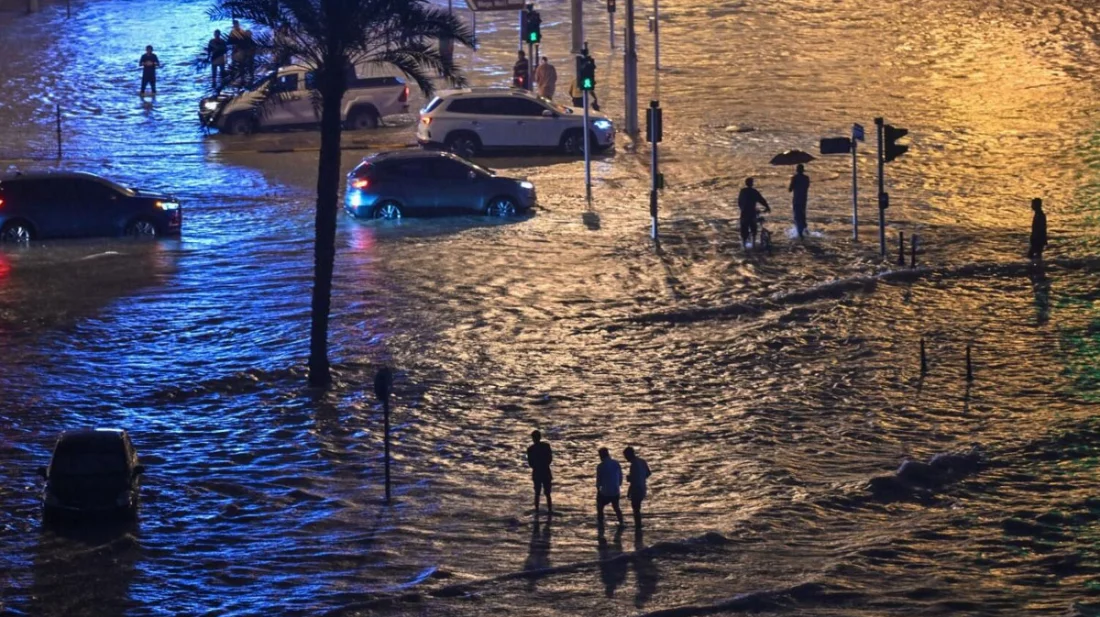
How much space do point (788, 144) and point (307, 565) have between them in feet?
80.8

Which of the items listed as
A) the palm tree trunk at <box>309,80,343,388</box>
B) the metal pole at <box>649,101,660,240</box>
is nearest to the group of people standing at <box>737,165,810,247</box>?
the metal pole at <box>649,101,660,240</box>

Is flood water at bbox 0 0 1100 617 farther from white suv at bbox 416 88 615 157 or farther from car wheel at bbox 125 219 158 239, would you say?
car wheel at bbox 125 219 158 239

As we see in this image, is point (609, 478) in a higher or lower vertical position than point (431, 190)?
lower

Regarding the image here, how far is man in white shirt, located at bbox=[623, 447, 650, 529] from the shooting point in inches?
637

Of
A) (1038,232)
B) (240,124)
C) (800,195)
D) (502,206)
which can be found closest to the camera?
(1038,232)

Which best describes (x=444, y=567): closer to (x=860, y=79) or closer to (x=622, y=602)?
(x=622, y=602)

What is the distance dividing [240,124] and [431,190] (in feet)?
34.5

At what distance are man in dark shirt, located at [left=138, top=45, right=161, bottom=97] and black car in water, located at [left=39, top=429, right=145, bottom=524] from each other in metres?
30.1

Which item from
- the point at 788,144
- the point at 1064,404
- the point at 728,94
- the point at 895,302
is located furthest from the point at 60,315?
the point at 728,94

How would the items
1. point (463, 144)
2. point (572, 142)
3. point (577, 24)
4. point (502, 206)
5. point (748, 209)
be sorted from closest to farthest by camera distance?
point (748, 209)
point (502, 206)
point (463, 144)
point (572, 142)
point (577, 24)

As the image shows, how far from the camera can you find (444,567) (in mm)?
15070

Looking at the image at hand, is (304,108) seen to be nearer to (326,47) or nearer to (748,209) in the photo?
(748,209)

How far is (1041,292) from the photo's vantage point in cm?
2631

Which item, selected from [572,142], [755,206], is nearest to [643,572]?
[755,206]
